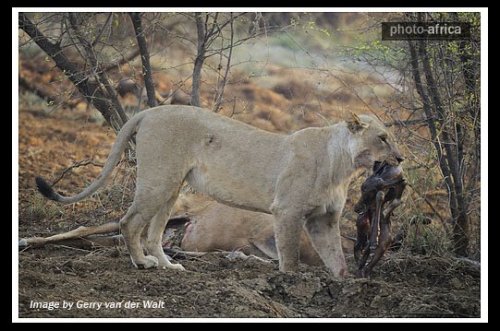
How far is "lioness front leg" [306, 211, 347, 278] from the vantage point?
24.7 ft

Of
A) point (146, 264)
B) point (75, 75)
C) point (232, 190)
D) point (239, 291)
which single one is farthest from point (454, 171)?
point (75, 75)

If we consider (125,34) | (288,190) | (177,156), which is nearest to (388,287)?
(288,190)

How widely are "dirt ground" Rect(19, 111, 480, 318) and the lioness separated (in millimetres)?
342

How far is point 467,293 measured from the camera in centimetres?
715

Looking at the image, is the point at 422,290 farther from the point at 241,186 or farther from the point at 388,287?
the point at 241,186

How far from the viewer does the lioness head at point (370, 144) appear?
7266 mm

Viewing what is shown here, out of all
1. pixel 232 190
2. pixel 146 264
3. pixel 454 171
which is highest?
pixel 454 171

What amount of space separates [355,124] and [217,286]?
5.24ft

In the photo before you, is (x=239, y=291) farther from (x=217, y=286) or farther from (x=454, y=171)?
(x=454, y=171)

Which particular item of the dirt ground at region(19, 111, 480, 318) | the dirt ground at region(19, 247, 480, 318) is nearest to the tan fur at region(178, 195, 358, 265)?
the dirt ground at region(19, 111, 480, 318)

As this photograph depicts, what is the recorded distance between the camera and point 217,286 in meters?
6.84

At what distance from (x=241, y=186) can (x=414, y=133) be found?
1832mm

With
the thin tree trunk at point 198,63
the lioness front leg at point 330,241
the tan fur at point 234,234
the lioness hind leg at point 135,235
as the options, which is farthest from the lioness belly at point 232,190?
the thin tree trunk at point 198,63

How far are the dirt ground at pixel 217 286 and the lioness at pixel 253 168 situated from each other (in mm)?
342
